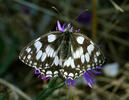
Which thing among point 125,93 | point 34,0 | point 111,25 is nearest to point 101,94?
point 125,93

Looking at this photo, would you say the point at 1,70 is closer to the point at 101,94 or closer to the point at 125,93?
the point at 101,94

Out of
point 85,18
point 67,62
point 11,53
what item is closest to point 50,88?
point 67,62

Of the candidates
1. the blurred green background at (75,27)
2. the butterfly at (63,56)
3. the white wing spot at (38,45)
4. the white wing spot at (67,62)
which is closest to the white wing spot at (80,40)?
the butterfly at (63,56)

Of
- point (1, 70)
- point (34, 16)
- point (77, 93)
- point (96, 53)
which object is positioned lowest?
point (77, 93)

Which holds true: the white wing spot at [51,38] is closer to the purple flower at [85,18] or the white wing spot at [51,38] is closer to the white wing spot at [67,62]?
the white wing spot at [67,62]

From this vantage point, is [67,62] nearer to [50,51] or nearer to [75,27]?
[50,51]

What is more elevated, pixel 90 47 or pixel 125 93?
pixel 90 47
